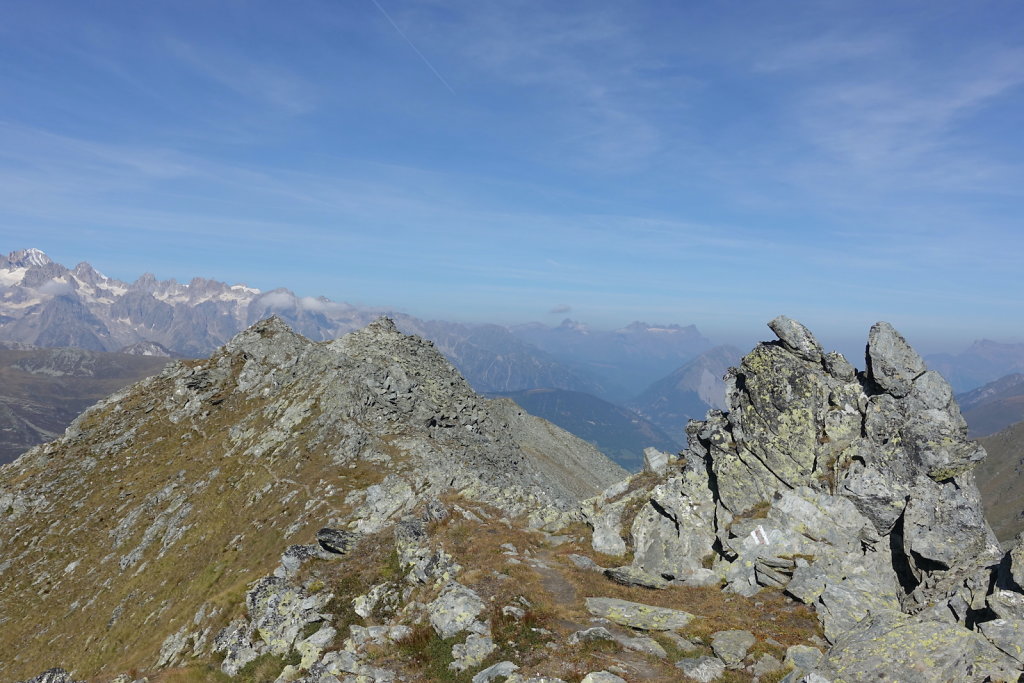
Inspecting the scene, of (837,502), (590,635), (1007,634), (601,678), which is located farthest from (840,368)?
(601,678)

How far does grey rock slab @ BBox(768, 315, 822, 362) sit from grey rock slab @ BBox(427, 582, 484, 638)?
79.9ft

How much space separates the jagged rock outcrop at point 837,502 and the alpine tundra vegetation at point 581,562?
12 centimetres

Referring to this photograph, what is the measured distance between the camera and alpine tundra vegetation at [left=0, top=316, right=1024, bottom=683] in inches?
741

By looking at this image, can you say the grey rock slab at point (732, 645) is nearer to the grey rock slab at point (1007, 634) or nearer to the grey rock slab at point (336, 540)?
the grey rock slab at point (1007, 634)

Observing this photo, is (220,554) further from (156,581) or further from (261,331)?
(261,331)

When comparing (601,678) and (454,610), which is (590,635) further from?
(454,610)

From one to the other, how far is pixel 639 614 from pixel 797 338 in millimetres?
20796

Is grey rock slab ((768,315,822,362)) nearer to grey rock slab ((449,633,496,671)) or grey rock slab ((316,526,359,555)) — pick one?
grey rock slab ((449,633,496,671))

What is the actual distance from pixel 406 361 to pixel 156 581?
41138 mm

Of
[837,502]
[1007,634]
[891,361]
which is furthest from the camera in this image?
[891,361]

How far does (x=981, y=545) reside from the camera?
963 inches

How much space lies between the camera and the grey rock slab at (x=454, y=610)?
21000 millimetres

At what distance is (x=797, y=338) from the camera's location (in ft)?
109

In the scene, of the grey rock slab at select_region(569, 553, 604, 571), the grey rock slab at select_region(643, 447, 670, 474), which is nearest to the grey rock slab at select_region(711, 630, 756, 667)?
the grey rock slab at select_region(569, 553, 604, 571)
